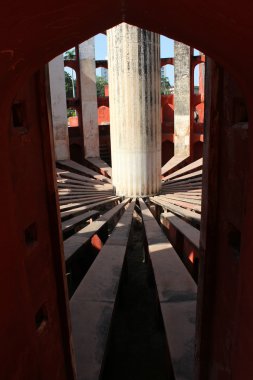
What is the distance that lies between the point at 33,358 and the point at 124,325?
317cm

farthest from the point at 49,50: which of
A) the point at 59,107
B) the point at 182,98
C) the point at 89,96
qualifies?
the point at 89,96

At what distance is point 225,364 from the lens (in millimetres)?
2375

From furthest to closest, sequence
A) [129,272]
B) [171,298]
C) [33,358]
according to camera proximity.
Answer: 1. [129,272]
2. [171,298]
3. [33,358]

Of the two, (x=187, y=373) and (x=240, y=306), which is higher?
(x=240, y=306)

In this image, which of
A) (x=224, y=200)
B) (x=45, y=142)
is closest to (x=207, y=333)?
(x=224, y=200)

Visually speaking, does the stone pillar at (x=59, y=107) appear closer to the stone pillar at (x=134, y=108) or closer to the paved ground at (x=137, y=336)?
the stone pillar at (x=134, y=108)

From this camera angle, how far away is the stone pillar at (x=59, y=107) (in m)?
11.9

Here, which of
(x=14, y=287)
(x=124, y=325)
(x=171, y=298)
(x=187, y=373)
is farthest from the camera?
(x=124, y=325)

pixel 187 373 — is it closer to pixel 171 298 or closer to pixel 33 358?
pixel 171 298

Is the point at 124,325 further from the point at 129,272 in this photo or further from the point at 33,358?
the point at 33,358

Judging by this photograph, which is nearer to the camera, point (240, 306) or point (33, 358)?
point (240, 306)

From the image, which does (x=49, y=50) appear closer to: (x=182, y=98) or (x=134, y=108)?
(x=134, y=108)

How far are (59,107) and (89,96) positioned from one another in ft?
4.36

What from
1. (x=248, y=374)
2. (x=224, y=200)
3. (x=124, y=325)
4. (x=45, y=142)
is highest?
(x=45, y=142)
